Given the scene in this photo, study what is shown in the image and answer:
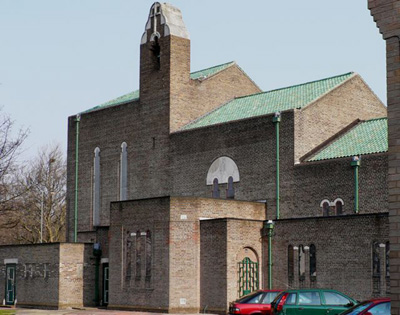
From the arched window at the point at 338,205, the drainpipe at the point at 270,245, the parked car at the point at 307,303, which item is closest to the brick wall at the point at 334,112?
the arched window at the point at 338,205

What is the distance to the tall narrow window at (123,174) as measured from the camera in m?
47.5

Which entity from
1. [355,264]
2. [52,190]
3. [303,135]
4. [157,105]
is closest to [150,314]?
[355,264]

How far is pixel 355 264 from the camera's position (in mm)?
33062

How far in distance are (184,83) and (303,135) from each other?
30.2ft

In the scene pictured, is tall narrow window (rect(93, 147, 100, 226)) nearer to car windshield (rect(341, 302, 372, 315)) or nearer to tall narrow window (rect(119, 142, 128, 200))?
tall narrow window (rect(119, 142, 128, 200))

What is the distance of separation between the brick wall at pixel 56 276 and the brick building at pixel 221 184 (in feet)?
2.29

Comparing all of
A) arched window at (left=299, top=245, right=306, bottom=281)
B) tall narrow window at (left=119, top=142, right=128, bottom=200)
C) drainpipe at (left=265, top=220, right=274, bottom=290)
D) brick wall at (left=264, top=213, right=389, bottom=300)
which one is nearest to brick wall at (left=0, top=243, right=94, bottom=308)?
tall narrow window at (left=119, top=142, right=128, bottom=200)

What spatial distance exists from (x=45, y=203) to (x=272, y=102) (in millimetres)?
32570

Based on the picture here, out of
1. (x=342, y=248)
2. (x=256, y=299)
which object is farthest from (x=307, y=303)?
(x=342, y=248)

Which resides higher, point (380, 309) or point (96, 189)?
point (96, 189)

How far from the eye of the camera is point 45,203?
7069 centimetres

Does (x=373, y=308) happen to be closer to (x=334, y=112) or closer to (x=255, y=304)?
(x=255, y=304)

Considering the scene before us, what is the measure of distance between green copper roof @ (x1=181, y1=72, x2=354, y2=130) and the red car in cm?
1581

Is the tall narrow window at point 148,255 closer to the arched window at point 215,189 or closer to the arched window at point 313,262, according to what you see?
the arched window at point 215,189
